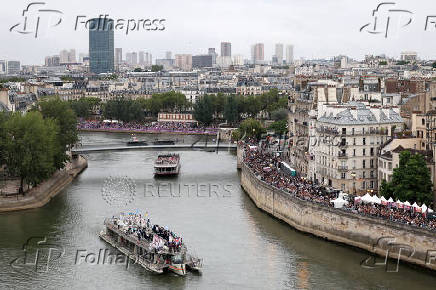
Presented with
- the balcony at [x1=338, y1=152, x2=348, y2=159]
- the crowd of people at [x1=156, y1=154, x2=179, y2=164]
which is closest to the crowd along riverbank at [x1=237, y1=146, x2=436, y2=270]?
the balcony at [x1=338, y1=152, x2=348, y2=159]

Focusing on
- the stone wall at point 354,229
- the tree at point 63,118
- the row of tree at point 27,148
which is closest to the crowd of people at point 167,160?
the tree at point 63,118

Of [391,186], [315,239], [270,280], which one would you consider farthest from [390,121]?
[270,280]

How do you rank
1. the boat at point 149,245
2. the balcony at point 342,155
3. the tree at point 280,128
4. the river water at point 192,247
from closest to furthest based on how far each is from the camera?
the river water at point 192,247, the boat at point 149,245, the balcony at point 342,155, the tree at point 280,128

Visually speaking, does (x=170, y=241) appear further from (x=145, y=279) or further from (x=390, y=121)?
(x=390, y=121)

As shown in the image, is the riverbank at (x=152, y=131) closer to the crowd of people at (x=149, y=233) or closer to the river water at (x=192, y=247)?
the river water at (x=192, y=247)

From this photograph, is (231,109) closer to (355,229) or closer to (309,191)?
(309,191)

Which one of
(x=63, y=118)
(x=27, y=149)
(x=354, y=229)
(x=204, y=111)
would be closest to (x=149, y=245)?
(x=354, y=229)
